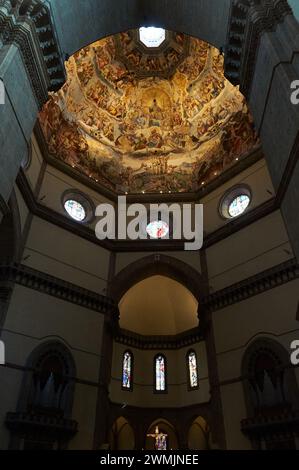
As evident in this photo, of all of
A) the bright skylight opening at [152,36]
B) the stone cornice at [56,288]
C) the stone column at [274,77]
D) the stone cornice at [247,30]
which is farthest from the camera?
the bright skylight opening at [152,36]

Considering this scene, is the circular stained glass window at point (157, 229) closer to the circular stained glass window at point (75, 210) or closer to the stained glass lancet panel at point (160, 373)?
the circular stained glass window at point (75, 210)

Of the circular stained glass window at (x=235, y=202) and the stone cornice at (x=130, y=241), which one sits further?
the circular stained glass window at (x=235, y=202)

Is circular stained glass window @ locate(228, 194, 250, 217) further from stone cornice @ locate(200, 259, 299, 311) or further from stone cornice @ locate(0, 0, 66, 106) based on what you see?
stone cornice @ locate(0, 0, 66, 106)

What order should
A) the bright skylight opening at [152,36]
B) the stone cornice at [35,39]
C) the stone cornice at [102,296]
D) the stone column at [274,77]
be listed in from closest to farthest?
the stone column at [274,77] → the stone cornice at [35,39] → the stone cornice at [102,296] → the bright skylight opening at [152,36]

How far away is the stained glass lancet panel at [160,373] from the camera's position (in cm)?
2009

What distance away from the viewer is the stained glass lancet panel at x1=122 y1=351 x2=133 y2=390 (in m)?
19.3

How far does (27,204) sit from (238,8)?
10.7 meters

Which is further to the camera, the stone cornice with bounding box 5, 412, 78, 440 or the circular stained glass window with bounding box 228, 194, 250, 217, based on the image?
the circular stained glass window with bounding box 228, 194, 250, 217


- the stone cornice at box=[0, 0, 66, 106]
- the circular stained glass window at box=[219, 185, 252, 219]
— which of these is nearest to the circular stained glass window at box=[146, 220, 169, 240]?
the circular stained glass window at box=[219, 185, 252, 219]

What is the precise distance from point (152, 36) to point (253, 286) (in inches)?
665

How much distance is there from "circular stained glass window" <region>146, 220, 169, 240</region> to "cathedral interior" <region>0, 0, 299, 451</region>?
82mm

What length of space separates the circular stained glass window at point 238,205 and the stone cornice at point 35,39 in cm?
1096

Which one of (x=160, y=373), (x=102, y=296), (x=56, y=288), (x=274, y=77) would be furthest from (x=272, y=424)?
(x=274, y=77)

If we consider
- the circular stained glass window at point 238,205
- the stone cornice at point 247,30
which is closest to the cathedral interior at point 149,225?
the stone cornice at point 247,30
